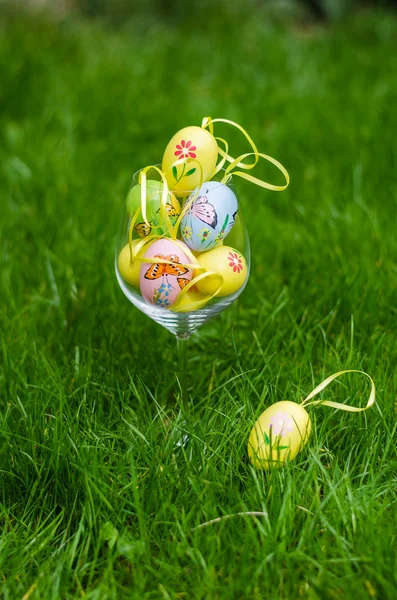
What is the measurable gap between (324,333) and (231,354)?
10.4 inches

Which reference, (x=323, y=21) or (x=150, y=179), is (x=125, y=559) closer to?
(x=150, y=179)

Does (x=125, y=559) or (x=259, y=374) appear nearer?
(x=125, y=559)

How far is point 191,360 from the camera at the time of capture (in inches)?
81.2

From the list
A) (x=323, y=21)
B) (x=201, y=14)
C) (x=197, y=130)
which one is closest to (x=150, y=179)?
(x=197, y=130)

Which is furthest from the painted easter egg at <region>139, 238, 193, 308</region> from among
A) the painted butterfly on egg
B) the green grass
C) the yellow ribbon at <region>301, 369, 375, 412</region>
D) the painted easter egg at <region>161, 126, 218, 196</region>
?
the yellow ribbon at <region>301, 369, 375, 412</region>

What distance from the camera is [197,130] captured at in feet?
5.38

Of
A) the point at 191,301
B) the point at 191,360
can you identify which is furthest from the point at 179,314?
the point at 191,360

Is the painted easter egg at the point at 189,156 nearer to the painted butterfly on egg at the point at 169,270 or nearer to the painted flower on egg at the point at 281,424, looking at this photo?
the painted butterfly on egg at the point at 169,270

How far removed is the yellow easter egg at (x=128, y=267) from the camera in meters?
1.60

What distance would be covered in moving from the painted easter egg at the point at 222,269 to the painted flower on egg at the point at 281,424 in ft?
0.96

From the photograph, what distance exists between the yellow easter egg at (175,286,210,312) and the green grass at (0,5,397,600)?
27cm

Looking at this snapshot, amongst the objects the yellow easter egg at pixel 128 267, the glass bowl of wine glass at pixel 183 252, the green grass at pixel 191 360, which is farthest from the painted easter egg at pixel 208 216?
the green grass at pixel 191 360

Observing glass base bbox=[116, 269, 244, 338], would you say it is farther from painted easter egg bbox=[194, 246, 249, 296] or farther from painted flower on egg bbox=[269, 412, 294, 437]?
painted flower on egg bbox=[269, 412, 294, 437]

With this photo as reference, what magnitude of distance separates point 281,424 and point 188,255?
419 millimetres
